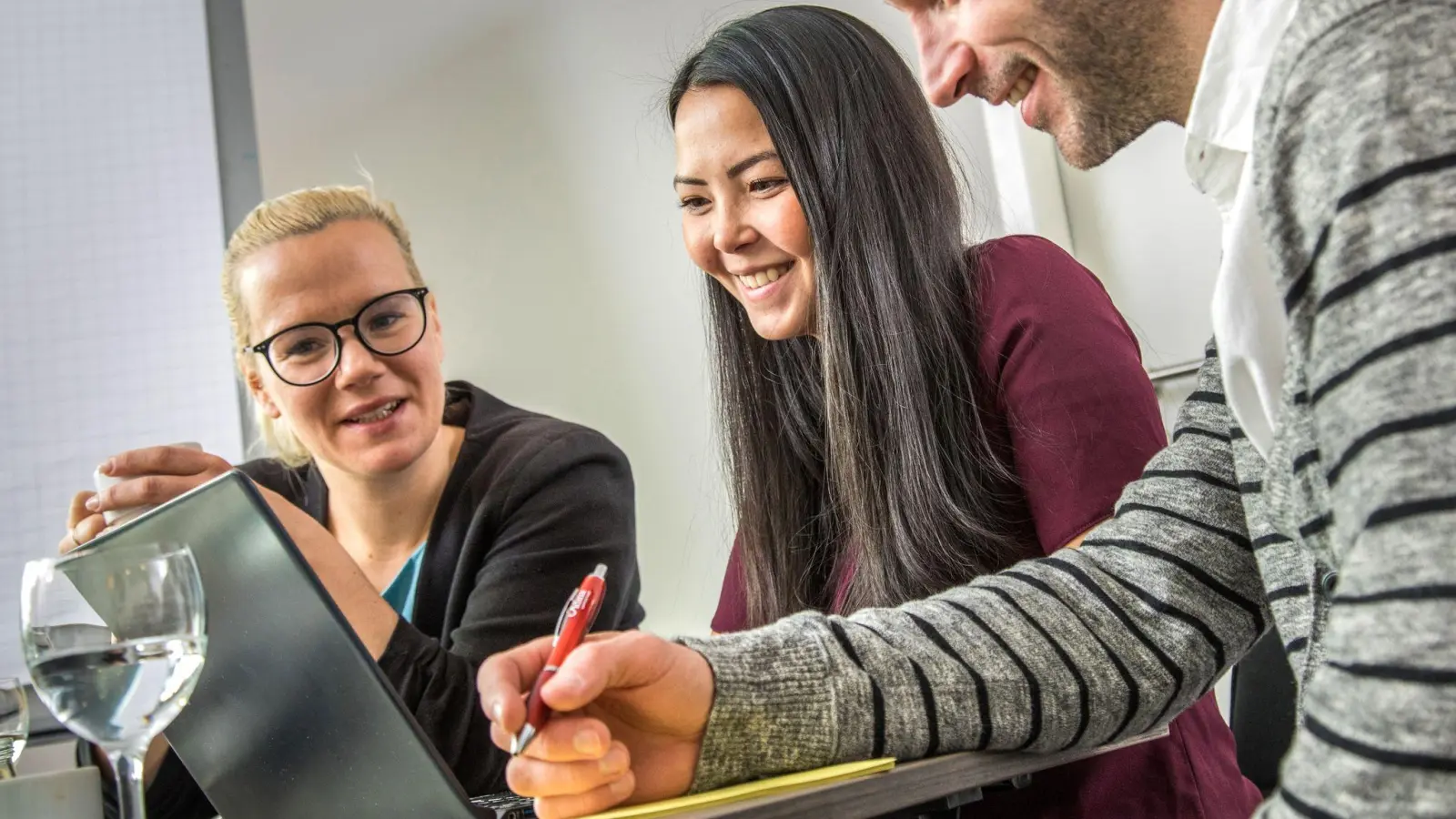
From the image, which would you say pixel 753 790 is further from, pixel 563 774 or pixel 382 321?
pixel 382 321

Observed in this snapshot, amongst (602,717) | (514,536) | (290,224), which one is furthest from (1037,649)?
(290,224)

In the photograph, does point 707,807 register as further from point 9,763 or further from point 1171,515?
point 9,763

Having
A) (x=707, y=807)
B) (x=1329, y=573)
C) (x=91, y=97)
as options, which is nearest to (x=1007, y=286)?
(x=1329, y=573)

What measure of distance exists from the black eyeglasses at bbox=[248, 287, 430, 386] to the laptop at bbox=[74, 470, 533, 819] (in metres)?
0.95

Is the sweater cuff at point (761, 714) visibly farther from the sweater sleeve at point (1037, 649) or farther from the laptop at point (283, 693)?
the laptop at point (283, 693)

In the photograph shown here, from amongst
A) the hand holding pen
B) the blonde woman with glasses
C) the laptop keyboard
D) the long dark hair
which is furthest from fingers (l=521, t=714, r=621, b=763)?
the blonde woman with glasses

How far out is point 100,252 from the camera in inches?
83.1

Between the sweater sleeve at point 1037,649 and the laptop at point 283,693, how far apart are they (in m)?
0.16

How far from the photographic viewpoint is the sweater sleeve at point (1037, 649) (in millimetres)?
697

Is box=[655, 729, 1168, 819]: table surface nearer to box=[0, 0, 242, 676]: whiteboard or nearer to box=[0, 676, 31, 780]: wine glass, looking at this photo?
box=[0, 676, 31, 780]: wine glass

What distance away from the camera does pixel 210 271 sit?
213 centimetres

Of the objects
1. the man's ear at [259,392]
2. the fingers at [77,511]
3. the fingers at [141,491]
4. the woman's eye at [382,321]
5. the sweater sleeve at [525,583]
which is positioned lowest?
the sweater sleeve at [525,583]

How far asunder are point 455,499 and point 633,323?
70 cm

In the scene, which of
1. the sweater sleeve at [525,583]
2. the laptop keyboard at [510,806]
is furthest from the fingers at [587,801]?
the sweater sleeve at [525,583]
